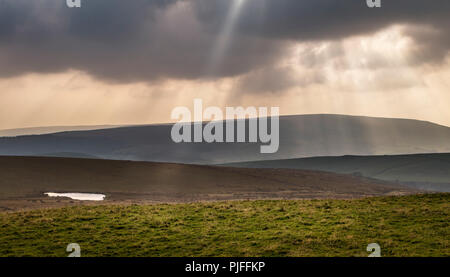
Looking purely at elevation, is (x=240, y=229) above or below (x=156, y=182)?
below

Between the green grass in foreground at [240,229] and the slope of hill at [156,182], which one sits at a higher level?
the slope of hill at [156,182]

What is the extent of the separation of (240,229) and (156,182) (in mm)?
56950

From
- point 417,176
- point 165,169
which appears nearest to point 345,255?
point 165,169

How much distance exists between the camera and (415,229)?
23.0 m

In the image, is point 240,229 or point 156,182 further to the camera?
point 156,182

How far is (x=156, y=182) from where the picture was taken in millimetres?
79875

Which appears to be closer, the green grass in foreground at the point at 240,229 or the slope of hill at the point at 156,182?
the green grass in foreground at the point at 240,229

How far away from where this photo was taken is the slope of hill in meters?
67.2

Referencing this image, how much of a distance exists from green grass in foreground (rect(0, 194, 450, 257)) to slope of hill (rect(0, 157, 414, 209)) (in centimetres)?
2997

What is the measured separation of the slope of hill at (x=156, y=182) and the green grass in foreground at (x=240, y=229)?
30.0m

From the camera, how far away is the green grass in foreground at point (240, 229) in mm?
20953

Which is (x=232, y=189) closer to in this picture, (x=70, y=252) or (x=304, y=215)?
(x=304, y=215)

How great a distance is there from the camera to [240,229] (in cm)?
2423
